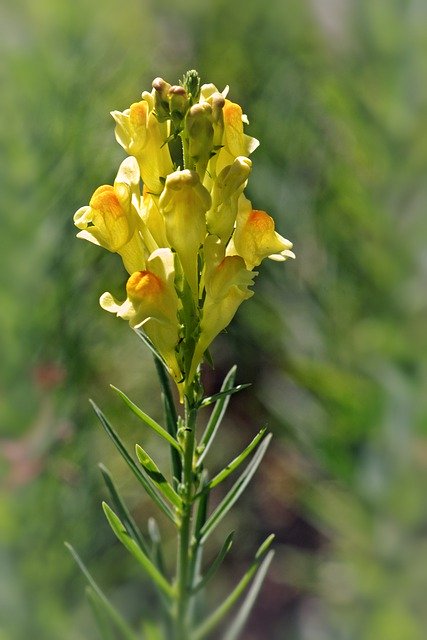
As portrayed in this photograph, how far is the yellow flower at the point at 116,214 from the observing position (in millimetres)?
424

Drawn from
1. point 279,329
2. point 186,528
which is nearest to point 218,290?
point 186,528

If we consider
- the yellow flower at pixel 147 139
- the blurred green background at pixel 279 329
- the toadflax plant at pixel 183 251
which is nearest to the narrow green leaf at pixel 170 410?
the toadflax plant at pixel 183 251

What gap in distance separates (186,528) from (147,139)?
0.68 feet

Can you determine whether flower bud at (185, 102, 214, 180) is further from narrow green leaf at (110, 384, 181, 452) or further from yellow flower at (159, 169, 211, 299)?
narrow green leaf at (110, 384, 181, 452)

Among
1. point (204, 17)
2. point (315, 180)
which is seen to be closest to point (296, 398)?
point (315, 180)

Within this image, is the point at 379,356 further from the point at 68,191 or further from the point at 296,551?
the point at 296,551

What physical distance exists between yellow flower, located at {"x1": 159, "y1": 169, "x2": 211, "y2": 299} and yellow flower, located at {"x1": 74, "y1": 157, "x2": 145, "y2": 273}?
0.02 meters

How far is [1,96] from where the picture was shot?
1.20 meters

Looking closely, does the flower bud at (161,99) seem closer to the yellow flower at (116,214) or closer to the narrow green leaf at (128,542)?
the yellow flower at (116,214)

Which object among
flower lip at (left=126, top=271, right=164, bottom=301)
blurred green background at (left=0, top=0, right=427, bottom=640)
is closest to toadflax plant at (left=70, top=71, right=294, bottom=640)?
flower lip at (left=126, top=271, right=164, bottom=301)

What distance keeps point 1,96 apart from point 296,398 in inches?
25.5

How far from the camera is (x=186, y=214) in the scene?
401 millimetres

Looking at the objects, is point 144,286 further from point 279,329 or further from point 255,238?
point 279,329

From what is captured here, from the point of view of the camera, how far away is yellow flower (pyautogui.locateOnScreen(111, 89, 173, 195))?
43 cm
